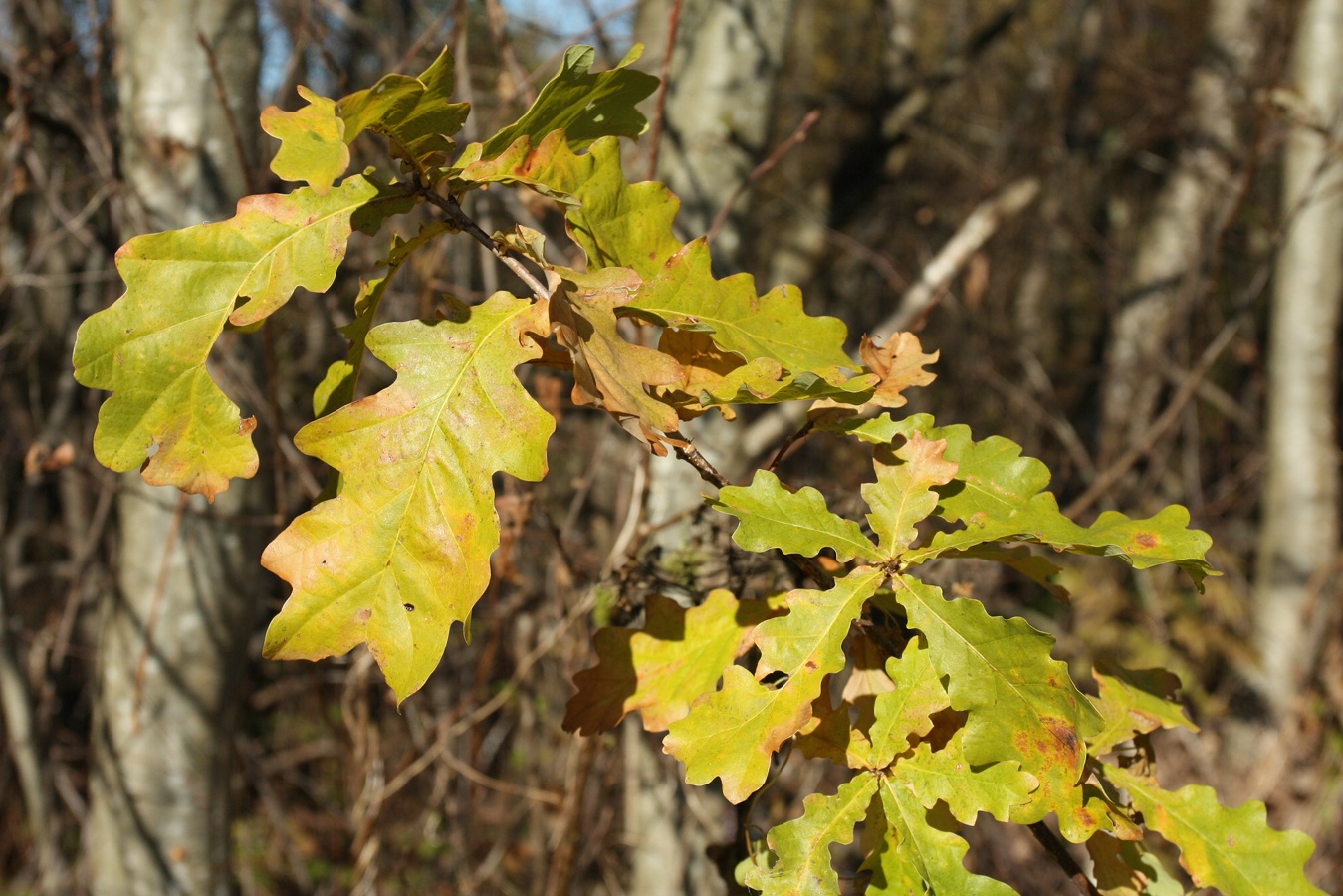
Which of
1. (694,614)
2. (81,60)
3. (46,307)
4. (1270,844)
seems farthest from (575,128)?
(46,307)

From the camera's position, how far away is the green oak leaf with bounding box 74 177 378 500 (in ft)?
2.88

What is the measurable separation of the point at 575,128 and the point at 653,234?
14 centimetres

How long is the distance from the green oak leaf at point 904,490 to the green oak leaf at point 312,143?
58 cm

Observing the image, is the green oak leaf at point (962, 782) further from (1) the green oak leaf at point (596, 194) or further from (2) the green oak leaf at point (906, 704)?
(1) the green oak leaf at point (596, 194)

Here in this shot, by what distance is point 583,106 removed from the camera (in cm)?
99

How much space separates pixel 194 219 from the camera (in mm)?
2164

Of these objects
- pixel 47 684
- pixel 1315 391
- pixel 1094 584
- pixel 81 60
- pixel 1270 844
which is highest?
pixel 81 60

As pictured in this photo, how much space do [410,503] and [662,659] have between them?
372 millimetres

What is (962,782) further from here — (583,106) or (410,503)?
(583,106)

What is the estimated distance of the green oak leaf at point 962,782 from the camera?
33.7 inches

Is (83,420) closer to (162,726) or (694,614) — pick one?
(162,726)

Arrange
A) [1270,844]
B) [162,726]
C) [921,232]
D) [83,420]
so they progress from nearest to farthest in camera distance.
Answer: [1270,844] → [162,726] → [83,420] → [921,232]

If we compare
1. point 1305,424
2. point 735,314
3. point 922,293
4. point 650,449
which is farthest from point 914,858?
point 1305,424

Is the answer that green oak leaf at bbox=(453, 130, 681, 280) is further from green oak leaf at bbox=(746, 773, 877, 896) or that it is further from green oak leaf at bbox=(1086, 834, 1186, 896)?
green oak leaf at bbox=(1086, 834, 1186, 896)
